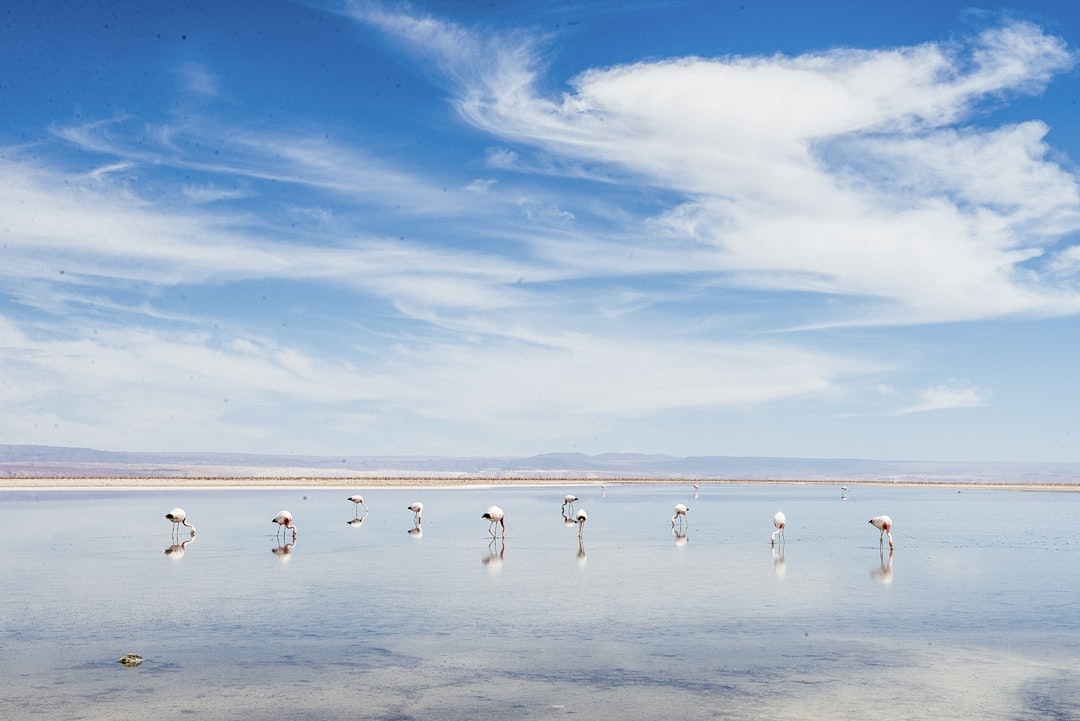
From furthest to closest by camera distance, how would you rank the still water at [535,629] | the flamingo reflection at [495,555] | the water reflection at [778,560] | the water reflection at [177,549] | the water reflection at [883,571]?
1. the water reflection at [177,549]
2. the flamingo reflection at [495,555]
3. the water reflection at [778,560]
4. the water reflection at [883,571]
5. the still water at [535,629]

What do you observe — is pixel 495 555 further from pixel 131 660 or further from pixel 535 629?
pixel 131 660

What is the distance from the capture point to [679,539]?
34094mm

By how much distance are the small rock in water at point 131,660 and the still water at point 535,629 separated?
17cm

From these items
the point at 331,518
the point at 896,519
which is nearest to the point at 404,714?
the point at 331,518

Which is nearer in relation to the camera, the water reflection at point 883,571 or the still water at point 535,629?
the still water at point 535,629

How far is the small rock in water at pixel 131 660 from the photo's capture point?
45.3ft

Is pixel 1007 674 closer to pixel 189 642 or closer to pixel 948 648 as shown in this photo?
pixel 948 648

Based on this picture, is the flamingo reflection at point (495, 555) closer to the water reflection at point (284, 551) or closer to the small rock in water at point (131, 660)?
the water reflection at point (284, 551)

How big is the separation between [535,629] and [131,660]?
626cm

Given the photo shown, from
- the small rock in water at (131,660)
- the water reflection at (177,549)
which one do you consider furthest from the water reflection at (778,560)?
the water reflection at (177,549)

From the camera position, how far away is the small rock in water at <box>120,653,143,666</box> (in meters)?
13.8

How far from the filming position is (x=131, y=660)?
13.9 meters

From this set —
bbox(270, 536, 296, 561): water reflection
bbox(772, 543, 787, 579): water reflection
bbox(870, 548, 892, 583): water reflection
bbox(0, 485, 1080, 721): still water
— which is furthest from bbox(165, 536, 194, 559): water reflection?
bbox(870, 548, 892, 583): water reflection

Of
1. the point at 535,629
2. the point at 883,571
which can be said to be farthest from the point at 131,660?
the point at 883,571
